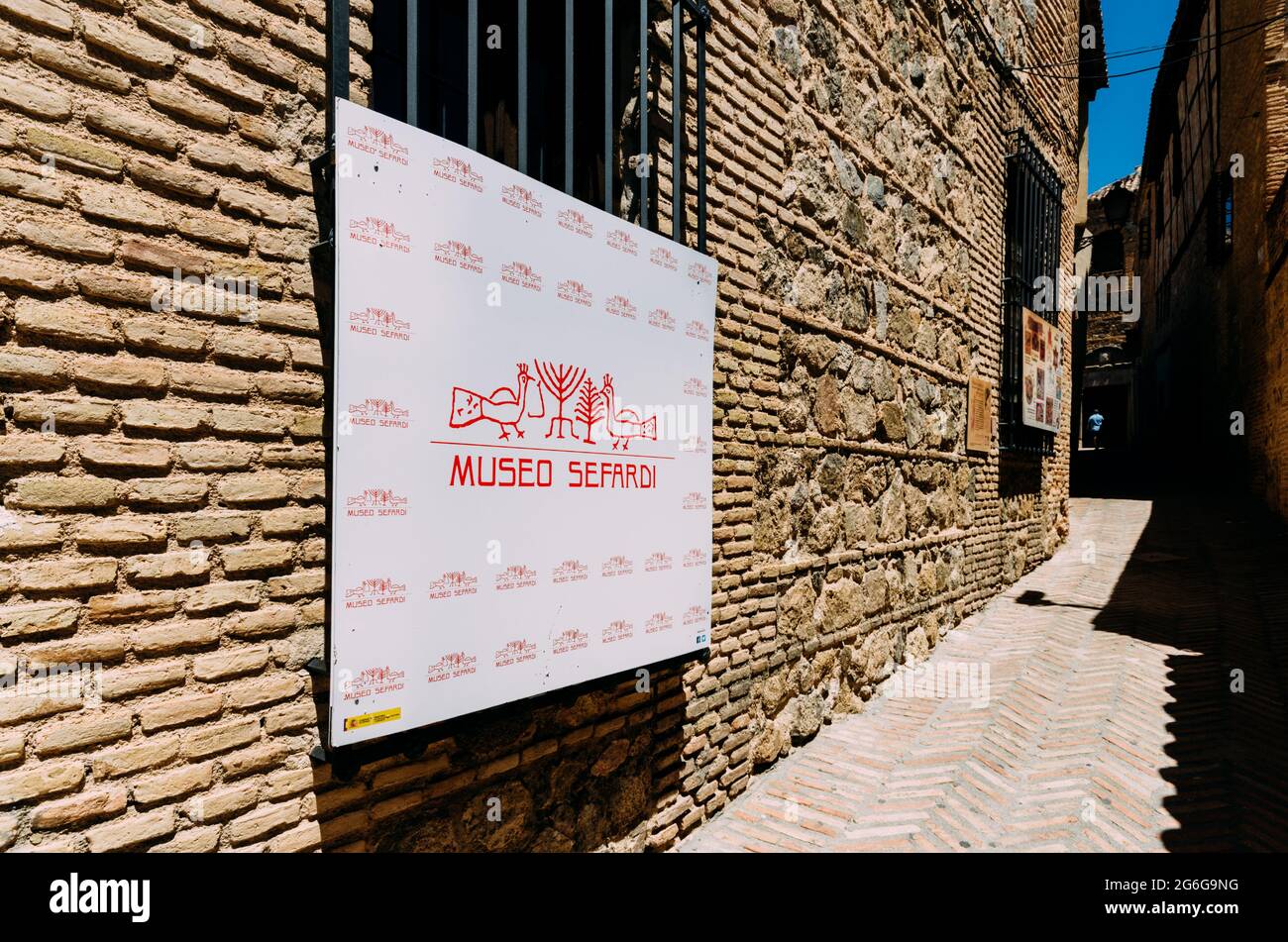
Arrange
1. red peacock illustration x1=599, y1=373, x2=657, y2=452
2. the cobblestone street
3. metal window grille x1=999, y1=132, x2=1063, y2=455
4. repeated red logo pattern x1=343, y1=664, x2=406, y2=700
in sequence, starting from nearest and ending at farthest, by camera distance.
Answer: repeated red logo pattern x1=343, y1=664, x2=406, y2=700 < red peacock illustration x1=599, y1=373, x2=657, y2=452 < the cobblestone street < metal window grille x1=999, y1=132, x2=1063, y2=455

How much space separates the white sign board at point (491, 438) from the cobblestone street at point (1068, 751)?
1.42 meters

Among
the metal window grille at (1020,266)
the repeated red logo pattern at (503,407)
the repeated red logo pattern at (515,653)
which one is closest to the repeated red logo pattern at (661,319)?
the repeated red logo pattern at (503,407)

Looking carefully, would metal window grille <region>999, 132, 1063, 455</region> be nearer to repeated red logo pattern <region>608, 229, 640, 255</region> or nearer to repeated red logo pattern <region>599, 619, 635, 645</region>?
repeated red logo pattern <region>608, 229, 640, 255</region>

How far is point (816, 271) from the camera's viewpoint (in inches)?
181

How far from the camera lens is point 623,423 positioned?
9.77 ft

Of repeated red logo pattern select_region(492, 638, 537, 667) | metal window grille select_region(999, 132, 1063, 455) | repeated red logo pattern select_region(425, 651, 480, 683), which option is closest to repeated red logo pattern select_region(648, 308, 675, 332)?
repeated red logo pattern select_region(492, 638, 537, 667)

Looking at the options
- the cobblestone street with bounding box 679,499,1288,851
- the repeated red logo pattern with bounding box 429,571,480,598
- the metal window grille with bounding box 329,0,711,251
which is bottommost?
the cobblestone street with bounding box 679,499,1288,851

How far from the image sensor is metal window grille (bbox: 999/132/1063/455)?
25.9ft

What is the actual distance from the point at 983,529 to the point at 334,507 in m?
6.87

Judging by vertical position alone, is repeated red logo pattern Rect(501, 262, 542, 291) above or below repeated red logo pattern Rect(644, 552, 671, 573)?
above

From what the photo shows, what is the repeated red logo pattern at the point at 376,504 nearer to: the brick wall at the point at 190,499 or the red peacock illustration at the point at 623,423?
the brick wall at the point at 190,499

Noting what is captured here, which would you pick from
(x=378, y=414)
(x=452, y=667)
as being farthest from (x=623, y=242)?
(x=452, y=667)

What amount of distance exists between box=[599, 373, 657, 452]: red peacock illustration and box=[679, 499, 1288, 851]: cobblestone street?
1.94 meters

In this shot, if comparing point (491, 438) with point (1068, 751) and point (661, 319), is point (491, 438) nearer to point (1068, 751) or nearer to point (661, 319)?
point (661, 319)
